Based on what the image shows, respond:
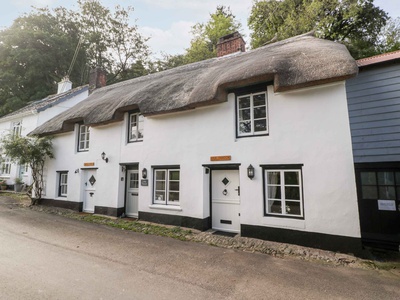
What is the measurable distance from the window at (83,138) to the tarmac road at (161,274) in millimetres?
5404

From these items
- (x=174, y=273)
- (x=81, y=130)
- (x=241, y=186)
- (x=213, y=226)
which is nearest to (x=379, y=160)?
(x=241, y=186)

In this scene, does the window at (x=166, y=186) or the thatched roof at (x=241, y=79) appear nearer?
the thatched roof at (x=241, y=79)

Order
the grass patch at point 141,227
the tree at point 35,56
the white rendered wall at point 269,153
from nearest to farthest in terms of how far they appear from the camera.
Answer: the white rendered wall at point 269,153 < the grass patch at point 141,227 < the tree at point 35,56

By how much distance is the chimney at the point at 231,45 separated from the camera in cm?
1112

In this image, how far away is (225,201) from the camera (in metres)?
7.40

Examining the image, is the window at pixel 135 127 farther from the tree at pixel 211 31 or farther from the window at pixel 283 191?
the tree at pixel 211 31

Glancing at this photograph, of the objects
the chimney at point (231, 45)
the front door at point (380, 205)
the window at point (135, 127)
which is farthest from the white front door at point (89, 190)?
the front door at point (380, 205)

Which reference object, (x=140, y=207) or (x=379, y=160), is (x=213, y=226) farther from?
(x=379, y=160)

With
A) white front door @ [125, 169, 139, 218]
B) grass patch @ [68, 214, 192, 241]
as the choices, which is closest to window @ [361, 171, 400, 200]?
grass patch @ [68, 214, 192, 241]

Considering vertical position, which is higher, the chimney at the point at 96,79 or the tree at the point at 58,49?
the tree at the point at 58,49

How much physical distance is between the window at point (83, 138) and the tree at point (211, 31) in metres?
16.0

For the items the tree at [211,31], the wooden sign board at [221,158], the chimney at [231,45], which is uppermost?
the tree at [211,31]

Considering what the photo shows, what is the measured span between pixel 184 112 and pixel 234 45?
5509 mm

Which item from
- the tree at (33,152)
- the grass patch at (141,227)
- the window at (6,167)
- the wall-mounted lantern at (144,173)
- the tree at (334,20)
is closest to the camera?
the grass patch at (141,227)
